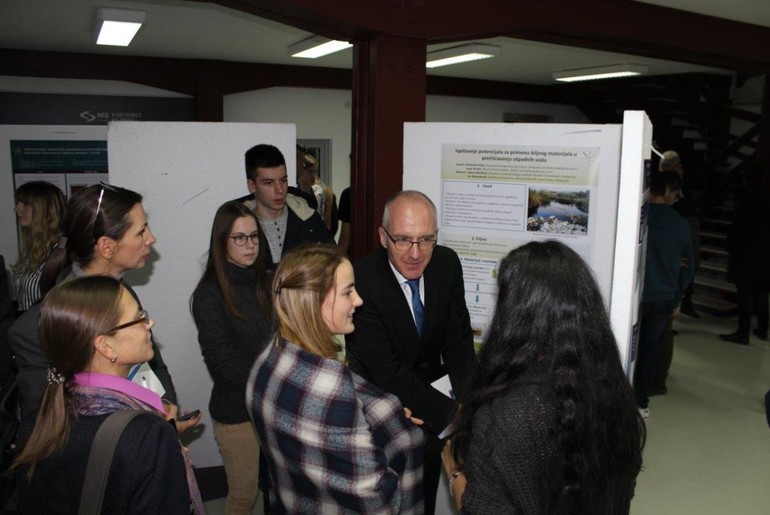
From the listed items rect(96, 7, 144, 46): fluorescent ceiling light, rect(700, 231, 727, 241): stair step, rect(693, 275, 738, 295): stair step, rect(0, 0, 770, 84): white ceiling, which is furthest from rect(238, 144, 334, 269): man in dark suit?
rect(700, 231, 727, 241): stair step

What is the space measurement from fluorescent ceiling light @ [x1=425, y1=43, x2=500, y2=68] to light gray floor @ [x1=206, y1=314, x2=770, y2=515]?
11.6 feet

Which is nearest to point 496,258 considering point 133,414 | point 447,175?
point 447,175

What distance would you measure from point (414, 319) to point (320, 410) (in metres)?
0.89

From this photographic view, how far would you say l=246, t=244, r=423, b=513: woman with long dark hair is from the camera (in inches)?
59.6

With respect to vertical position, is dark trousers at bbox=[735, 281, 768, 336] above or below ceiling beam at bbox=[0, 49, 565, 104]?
below

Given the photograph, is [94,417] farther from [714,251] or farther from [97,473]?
[714,251]

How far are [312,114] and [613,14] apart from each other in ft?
17.7

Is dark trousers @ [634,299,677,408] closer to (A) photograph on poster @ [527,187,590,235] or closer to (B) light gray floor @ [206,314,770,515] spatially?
(B) light gray floor @ [206,314,770,515]

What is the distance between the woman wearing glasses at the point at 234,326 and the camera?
97.8 inches

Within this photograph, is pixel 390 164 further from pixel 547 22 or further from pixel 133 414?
pixel 133 414

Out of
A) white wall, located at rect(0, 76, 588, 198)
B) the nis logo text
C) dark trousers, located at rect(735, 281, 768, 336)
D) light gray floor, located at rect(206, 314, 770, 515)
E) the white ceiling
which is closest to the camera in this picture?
light gray floor, located at rect(206, 314, 770, 515)

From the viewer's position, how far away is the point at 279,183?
305cm

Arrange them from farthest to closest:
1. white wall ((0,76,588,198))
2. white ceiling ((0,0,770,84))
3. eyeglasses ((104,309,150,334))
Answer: white wall ((0,76,588,198)) → white ceiling ((0,0,770,84)) → eyeglasses ((104,309,150,334))

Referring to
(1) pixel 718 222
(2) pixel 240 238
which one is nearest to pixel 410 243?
(2) pixel 240 238
